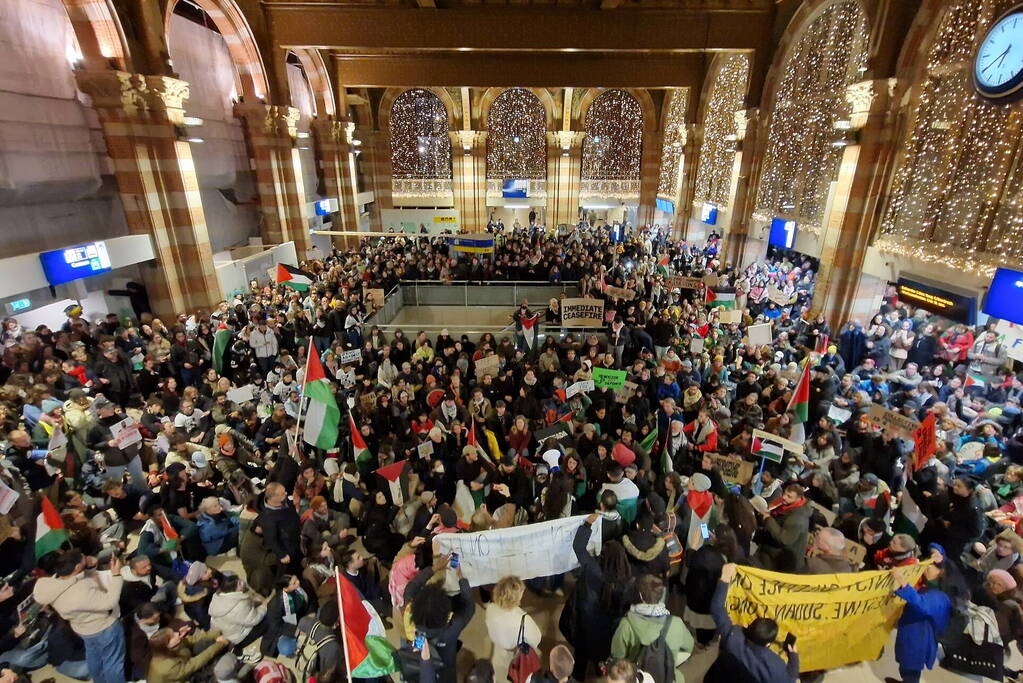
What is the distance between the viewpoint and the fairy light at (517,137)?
90.1 ft

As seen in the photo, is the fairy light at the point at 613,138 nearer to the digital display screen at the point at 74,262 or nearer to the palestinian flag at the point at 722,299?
the palestinian flag at the point at 722,299

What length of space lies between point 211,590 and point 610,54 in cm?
1982

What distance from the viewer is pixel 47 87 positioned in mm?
10273

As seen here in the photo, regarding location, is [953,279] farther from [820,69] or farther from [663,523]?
[663,523]

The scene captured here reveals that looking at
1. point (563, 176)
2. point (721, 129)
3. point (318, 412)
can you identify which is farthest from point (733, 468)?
point (563, 176)

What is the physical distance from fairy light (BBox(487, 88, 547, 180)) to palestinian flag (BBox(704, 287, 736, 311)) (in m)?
19.6

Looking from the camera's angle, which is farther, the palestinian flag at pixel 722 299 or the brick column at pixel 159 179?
the brick column at pixel 159 179

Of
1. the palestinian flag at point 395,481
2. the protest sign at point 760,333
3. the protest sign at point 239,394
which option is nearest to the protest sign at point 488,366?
the palestinian flag at point 395,481

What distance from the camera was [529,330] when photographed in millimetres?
9867

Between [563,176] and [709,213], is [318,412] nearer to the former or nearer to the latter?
[709,213]

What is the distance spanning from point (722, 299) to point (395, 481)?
8.19 meters

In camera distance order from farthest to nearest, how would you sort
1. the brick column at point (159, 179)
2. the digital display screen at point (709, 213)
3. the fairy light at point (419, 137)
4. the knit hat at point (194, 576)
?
the fairy light at point (419, 137), the digital display screen at point (709, 213), the brick column at point (159, 179), the knit hat at point (194, 576)

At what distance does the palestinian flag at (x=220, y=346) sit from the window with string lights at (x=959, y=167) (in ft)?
43.9

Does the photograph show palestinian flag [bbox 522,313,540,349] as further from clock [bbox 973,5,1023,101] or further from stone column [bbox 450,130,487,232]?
stone column [bbox 450,130,487,232]
